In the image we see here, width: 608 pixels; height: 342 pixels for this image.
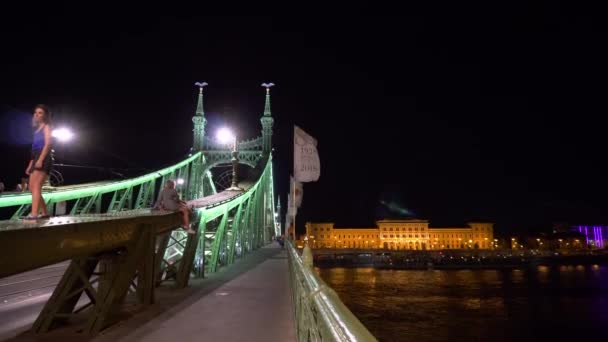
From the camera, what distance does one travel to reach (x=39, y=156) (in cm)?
544

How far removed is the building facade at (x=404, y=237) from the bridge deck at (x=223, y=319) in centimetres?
12595

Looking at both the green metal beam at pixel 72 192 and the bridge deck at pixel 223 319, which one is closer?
the bridge deck at pixel 223 319

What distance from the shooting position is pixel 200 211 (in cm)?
1223

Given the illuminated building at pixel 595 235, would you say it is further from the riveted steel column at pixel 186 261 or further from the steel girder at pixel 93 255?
the steel girder at pixel 93 255

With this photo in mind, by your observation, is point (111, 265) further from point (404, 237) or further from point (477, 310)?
point (404, 237)

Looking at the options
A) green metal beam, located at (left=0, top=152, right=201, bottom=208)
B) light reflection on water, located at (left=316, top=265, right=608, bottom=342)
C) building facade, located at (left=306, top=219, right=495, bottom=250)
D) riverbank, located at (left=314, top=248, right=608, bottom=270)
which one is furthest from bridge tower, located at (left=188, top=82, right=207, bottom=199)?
building facade, located at (left=306, top=219, right=495, bottom=250)

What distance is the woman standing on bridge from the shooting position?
5.34m

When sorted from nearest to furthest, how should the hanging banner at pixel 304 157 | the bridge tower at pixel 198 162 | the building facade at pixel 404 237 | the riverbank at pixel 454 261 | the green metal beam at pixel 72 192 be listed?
the hanging banner at pixel 304 157
the green metal beam at pixel 72 192
the bridge tower at pixel 198 162
the riverbank at pixel 454 261
the building facade at pixel 404 237

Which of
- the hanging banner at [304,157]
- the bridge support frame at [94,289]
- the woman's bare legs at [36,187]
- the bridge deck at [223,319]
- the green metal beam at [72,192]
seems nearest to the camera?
the woman's bare legs at [36,187]

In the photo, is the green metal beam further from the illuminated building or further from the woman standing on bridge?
the illuminated building

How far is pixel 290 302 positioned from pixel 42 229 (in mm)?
6338

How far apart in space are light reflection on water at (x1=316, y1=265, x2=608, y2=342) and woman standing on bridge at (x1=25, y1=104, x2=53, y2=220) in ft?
90.6

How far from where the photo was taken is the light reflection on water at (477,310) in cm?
3322

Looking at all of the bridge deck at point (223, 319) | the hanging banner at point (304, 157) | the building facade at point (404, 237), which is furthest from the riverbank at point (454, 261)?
the hanging banner at point (304, 157)
